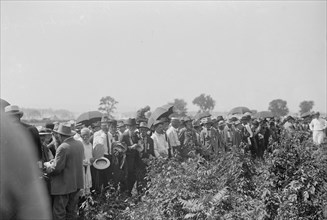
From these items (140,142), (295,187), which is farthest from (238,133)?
(295,187)

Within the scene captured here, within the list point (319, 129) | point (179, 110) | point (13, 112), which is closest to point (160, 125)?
point (13, 112)

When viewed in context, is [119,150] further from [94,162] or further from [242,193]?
[242,193]

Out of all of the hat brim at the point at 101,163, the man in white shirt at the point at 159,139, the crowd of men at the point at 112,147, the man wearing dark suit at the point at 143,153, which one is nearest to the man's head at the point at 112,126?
the crowd of men at the point at 112,147

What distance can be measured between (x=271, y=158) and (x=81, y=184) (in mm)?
3002

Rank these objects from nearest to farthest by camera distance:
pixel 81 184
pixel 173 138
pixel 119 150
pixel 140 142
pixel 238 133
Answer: pixel 81 184 < pixel 119 150 < pixel 140 142 < pixel 173 138 < pixel 238 133

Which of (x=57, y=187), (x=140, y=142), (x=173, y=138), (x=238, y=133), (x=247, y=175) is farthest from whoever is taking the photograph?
(x=238, y=133)

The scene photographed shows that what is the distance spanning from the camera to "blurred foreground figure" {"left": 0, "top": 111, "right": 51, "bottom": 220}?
3.70 m

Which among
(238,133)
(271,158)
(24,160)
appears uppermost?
(24,160)

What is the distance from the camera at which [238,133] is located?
36.4ft

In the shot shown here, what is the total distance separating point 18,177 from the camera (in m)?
3.80

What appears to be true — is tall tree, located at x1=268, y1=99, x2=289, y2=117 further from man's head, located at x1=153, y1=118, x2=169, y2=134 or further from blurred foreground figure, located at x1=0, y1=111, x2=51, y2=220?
blurred foreground figure, located at x1=0, y1=111, x2=51, y2=220

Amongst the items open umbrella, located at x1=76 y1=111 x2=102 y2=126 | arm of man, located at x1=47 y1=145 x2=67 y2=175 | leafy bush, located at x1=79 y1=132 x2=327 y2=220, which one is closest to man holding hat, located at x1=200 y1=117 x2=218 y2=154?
open umbrella, located at x1=76 y1=111 x2=102 y2=126

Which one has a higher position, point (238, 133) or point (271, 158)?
point (271, 158)

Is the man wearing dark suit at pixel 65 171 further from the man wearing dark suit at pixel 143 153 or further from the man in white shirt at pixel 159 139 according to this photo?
the man in white shirt at pixel 159 139
